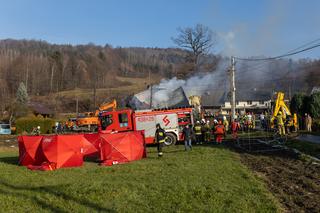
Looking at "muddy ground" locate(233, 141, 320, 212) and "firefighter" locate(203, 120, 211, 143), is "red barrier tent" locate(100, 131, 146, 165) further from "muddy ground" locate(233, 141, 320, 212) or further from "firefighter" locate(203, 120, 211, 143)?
"firefighter" locate(203, 120, 211, 143)

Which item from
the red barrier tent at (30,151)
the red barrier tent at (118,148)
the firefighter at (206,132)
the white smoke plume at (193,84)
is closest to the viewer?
the red barrier tent at (30,151)

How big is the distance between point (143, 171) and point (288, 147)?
35.1ft

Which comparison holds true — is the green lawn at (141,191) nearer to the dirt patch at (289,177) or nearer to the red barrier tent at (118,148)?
the dirt patch at (289,177)

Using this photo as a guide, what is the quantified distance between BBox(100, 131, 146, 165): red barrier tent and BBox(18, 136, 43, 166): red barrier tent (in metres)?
2.68

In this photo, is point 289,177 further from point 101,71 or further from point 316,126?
point 101,71

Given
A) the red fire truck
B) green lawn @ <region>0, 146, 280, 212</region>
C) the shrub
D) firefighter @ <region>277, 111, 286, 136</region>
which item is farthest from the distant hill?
green lawn @ <region>0, 146, 280, 212</region>

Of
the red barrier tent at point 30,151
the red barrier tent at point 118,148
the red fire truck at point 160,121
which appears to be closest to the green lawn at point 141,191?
the red barrier tent at point 30,151

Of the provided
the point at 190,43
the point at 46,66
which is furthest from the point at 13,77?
the point at 190,43

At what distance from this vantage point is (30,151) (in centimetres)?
1794

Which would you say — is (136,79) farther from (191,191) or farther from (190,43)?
(191,191)

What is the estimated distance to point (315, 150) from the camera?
19.6 metres

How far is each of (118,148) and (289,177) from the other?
7.88 m

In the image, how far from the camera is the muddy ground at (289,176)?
370 inches

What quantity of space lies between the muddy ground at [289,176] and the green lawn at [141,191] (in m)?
0.42
